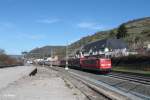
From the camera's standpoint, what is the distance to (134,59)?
74.6 m

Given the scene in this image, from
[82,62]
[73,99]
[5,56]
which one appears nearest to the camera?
[73,99]

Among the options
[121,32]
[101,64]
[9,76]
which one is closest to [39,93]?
[9,76]

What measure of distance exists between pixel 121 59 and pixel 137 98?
6028cm

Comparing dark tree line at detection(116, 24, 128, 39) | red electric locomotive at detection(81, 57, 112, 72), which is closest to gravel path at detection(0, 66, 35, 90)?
red electric locomotive at detection(81, 57, 112, 72)

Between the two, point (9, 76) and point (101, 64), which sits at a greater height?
point (101, 64)

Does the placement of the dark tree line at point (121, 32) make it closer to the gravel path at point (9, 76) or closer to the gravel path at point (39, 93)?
the gravel path at point (9, 76)

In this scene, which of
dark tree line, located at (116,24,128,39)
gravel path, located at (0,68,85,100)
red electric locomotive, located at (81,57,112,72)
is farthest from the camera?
dark tree line, located at (116,24,128,39)

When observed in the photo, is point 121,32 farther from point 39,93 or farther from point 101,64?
point 39,93

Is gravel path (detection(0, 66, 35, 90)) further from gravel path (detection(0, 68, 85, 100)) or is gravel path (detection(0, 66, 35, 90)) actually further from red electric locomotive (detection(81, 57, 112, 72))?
red electric locomotive (detection(81, 57, 112, 72))

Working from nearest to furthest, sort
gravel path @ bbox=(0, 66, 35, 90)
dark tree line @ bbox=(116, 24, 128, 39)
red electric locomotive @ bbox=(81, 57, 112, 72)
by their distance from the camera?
gravel path @ bbox=(0, 66, 35, 90) < red electric locomotive @ bbox=(81, 57, 112, 72) < dark tree line @ bbox=(116, 24, 128, 39)

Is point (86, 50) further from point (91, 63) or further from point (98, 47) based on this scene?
point (91, 63)

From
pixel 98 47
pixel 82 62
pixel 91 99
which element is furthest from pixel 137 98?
pixel 98 47

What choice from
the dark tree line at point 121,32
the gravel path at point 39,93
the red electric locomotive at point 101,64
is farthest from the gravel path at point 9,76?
the dark tree line at point 121,32

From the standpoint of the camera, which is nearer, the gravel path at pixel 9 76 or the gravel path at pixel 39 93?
the gravel path at pixel 39 93
